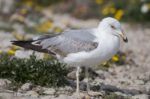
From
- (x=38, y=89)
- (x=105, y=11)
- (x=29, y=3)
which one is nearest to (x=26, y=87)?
(x=38, y=89)

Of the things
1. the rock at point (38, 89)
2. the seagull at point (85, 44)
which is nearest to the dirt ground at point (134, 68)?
the rock at point (38, 89)

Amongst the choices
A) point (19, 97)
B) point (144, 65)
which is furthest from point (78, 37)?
point (144, 65)

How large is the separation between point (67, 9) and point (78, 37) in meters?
11.7

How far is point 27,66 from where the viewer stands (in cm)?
1059

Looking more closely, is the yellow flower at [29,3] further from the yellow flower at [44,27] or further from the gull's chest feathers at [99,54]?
the gull's chest feathers at [99,54]

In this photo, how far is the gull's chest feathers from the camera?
9.78 meters

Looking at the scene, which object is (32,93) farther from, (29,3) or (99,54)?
(29,3)

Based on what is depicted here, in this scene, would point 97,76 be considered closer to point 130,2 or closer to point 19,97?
point 19,97

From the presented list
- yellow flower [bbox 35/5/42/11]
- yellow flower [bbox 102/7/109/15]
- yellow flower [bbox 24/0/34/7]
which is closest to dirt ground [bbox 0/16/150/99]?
yellow flower [bbox 102/7/109/15]

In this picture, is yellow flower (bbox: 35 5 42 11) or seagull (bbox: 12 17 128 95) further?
yellow flower (bbox: 35 5 42 11)

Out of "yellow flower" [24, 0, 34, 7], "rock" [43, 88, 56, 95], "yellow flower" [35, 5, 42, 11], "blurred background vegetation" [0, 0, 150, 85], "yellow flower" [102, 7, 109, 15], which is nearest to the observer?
"rock" [43, 88, 56, 95]

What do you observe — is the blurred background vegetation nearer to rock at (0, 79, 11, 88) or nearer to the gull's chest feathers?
rock at (0, 79, 11, 88)

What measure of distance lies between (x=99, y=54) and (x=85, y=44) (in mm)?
390

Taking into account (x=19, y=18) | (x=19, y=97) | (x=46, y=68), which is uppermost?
(x=19, y=18)
